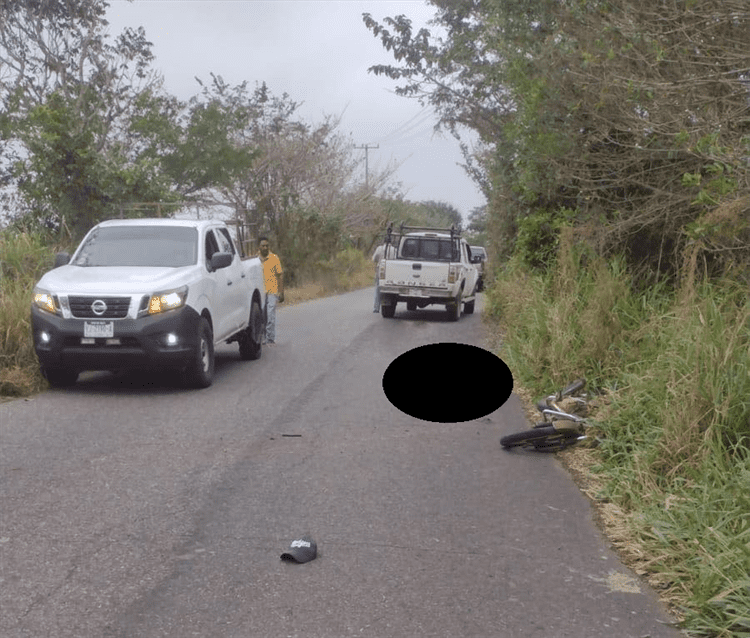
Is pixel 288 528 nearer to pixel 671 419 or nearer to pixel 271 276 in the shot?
pixel 671 419

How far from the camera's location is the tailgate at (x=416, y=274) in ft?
76.3

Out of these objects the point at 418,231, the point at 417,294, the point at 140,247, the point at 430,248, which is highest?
the point at 140,247

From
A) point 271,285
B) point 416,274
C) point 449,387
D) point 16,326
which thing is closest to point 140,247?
point 16,326

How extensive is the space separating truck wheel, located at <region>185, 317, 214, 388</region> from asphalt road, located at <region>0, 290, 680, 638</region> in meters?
0.85

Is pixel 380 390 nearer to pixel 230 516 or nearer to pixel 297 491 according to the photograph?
pixel 297 491

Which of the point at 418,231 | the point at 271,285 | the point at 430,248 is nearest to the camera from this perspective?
the point at 271,285

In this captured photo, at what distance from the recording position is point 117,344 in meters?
11.3

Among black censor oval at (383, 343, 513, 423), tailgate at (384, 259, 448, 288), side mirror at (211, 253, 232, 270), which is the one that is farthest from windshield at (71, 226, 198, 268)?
tailgate at (384, 259, 448, 288)

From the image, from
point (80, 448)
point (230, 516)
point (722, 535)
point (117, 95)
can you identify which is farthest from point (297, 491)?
point (117, 95)

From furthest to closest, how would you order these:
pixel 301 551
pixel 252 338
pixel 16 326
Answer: pixel 252 338 → pixel 16 326 → pixel 301 551

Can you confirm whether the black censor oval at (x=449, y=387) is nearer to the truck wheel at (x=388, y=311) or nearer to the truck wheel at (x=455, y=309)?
the truck wheel at (x=455, y=309)

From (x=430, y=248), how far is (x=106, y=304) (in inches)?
554

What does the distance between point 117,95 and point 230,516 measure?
31111mm

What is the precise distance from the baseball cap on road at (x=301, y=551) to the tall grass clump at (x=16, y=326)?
6.78 m
